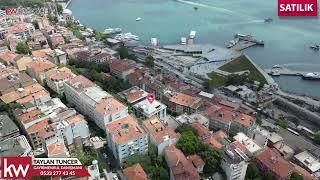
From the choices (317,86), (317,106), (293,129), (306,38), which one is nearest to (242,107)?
(293,129)

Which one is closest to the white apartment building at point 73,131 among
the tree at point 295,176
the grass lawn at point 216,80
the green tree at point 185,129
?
the green tree at point 185,129

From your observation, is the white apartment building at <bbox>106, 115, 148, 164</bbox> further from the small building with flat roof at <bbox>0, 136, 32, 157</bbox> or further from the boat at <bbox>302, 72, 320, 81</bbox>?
the boat at <bbox>302, 72, 320, 81</bbox>

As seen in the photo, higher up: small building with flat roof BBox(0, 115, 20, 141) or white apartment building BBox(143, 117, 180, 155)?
small building with flat roof BBox(0, 115, 20, 141)

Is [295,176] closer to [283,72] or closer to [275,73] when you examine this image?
[275,73]

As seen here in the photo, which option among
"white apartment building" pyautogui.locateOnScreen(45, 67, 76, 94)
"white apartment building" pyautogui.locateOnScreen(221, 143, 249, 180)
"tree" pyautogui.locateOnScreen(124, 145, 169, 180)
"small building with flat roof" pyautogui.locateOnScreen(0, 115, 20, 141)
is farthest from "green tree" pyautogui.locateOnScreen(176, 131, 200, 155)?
"white apartment building" pyautogui.locateOnScreen(45, 67, 76, 94)

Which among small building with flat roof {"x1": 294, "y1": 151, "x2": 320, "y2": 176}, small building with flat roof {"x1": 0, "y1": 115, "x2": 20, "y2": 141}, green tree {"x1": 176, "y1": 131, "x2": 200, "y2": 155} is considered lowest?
small building with flat roof {"x1": 294, "y1": 151, "x2": 320, "y2": 176}

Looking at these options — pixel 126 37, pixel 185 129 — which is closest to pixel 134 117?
pixel 185 129
